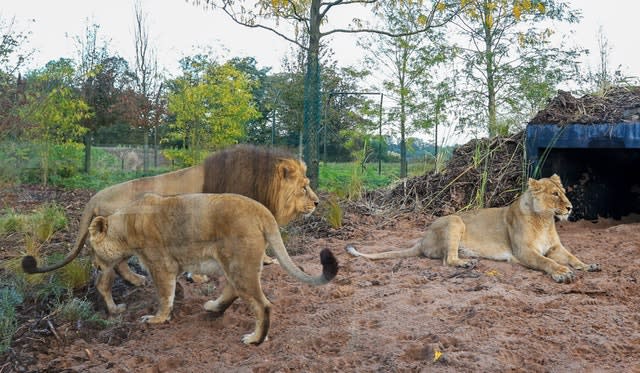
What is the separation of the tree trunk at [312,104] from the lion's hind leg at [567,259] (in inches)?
186

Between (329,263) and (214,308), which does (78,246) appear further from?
(329,263)

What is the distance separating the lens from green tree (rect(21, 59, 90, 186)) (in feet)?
22.0

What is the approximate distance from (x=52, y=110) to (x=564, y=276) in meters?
5.42

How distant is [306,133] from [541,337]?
270 inches

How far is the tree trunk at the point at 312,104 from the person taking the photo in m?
10.2

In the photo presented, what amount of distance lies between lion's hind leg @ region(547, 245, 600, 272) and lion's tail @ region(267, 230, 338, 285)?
2804 millimetres

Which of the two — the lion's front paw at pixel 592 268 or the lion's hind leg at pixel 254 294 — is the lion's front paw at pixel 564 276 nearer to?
the lion's front paw at pixel 592 268

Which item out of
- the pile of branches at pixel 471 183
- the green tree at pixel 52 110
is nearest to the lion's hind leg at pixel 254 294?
the green tree at pixel 52 110

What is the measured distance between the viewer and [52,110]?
22.9ft

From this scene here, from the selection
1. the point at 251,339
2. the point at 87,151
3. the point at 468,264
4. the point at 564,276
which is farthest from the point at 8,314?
the point at 564,276

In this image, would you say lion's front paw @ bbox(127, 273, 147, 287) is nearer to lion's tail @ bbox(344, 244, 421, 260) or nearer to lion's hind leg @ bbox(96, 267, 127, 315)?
lion's hind leg @ bbox(96, 267, 127, 315)

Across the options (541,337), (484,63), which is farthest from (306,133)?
(484,63)

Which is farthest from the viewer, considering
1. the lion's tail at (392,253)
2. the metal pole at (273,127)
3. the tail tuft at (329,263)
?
the metal pole at (273,127)

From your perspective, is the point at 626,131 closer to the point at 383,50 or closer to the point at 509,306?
the point at 509,306
